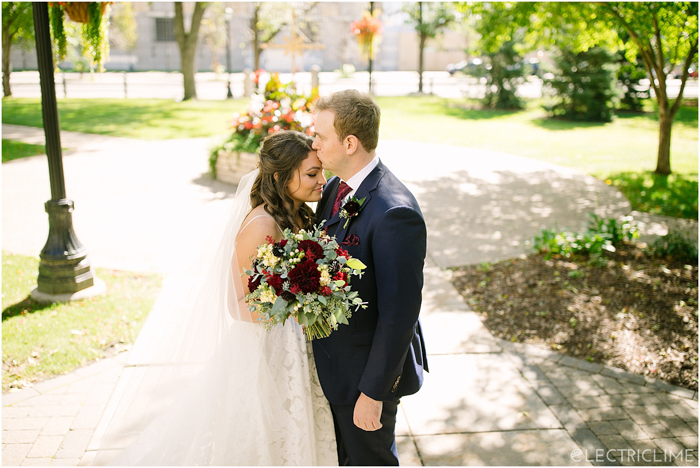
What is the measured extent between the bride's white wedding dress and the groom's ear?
0.75m

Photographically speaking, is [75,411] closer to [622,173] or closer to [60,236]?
[60,236]

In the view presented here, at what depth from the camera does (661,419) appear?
3945 mm

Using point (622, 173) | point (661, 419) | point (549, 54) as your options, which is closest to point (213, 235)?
point (661, 419)

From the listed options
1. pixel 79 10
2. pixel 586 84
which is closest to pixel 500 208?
pixel 79 10

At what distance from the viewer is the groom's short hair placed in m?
2.52

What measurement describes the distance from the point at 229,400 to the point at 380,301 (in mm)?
1081

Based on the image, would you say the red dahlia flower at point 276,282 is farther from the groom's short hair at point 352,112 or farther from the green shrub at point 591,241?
the green shrub at point 591,241

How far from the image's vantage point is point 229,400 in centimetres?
287

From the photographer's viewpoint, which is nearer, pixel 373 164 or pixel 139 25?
pixel 373 164

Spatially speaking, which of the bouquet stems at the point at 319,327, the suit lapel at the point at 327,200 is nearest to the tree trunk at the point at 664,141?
the suit lapel at the point at 327,200

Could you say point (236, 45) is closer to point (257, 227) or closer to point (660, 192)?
point (660, 192)

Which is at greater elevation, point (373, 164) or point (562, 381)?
point (373, 164)

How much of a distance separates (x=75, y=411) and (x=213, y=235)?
1933 mm

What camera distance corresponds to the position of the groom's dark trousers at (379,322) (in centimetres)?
242
